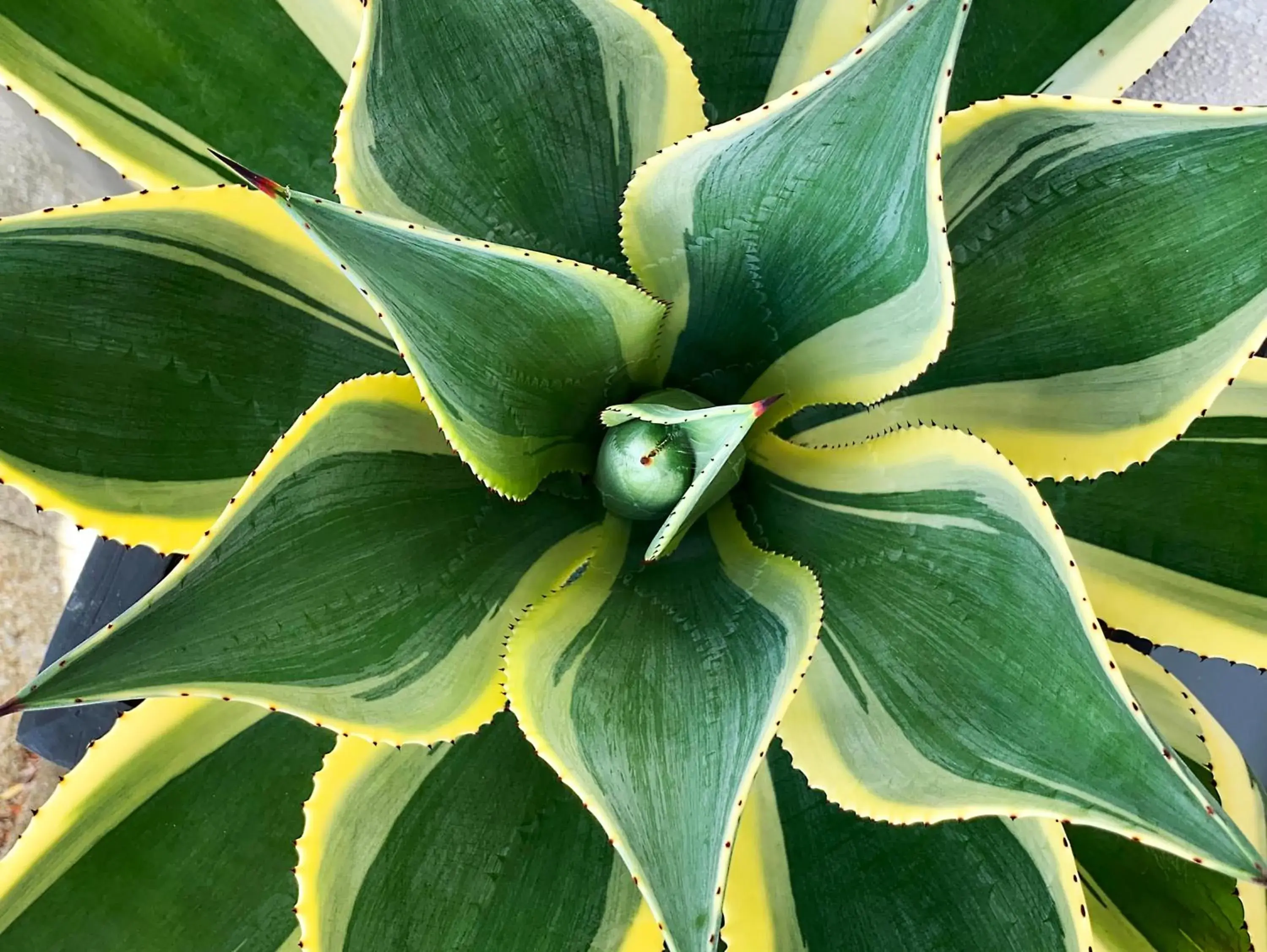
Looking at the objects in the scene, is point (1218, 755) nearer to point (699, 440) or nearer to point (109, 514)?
point (699, 440)

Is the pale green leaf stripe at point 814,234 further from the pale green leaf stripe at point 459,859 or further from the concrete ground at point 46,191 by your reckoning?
the concrete ground at point 46,191

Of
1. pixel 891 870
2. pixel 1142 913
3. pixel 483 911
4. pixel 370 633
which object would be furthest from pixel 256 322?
pixel 1142 913

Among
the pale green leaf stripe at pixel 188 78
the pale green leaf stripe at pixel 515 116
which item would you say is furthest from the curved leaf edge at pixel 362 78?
the pale green leaf stripe at pixel 188 78

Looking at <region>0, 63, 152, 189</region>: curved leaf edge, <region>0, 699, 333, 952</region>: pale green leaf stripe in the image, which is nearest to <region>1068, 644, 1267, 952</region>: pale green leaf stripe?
<region>0, 699, 333, 952</region>: pale green leaf stripe

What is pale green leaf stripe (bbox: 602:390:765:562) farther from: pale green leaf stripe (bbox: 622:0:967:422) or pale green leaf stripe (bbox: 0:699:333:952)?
pale green leaf stripe (bbox: 0:699:333:952)

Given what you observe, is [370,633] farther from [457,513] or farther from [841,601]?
[841,601]
